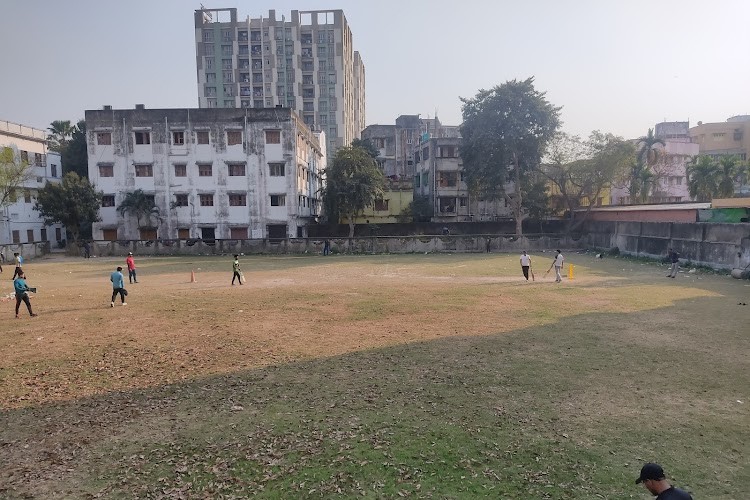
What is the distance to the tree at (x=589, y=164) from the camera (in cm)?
3966

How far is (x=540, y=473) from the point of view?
589 cm

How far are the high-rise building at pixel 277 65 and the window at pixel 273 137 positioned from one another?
34435mm

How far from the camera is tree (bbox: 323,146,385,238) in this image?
42.6m

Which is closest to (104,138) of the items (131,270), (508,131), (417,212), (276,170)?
(276,170)

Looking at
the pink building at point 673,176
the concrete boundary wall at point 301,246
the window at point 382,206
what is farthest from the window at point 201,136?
the pink building at point 673,176

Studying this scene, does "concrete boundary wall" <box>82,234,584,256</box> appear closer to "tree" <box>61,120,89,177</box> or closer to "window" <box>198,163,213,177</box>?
"window" <box>198,163,213,177</box>

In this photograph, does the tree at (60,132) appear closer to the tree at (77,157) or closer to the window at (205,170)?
the tree at (77,157)

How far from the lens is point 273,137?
146 feet

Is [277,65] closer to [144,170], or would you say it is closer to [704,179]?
[144,170]

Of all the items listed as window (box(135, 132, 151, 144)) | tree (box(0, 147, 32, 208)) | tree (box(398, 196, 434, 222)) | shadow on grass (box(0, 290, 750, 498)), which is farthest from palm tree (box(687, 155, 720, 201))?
tree (box(0, 147, 32, 208))

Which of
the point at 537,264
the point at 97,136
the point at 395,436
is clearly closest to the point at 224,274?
the point at 537,264

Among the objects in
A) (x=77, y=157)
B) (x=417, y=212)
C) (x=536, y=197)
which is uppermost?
(x=77, y=157)

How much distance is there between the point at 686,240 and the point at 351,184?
26.0 metres

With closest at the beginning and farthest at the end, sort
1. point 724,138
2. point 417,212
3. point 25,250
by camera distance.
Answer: point 25,250 < point 417,212 < point 724,138
